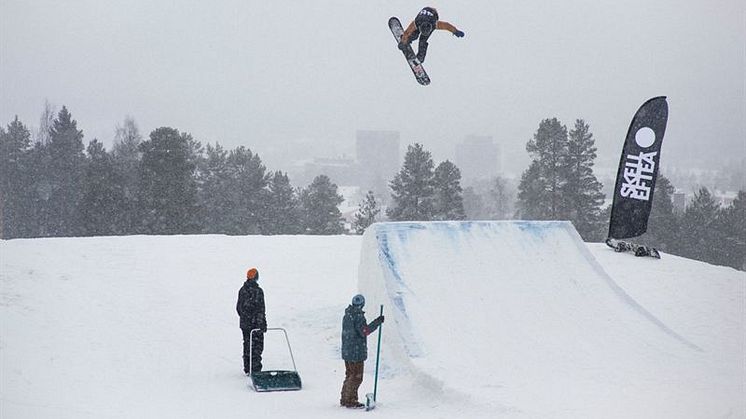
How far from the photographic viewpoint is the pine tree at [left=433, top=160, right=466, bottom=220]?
4628cm

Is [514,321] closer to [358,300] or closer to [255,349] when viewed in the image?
[358,300]

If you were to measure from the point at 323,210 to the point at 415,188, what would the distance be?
679cm

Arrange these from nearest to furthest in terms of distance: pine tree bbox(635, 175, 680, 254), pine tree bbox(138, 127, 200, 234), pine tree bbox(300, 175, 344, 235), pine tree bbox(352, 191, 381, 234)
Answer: pine tree bbox(138, 127, 200, 234) → pine tree bbox(635, 175, 680, 254) → pine tree bbox(300, 175, 344, 235) → pine tree bbox(352, 191, 381, 234)

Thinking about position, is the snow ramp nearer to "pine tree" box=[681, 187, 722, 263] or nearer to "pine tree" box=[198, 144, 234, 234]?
"pine tree" box=[198, 144, 234, 234]

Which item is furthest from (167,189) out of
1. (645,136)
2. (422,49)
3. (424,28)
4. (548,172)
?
Result: (424,28)

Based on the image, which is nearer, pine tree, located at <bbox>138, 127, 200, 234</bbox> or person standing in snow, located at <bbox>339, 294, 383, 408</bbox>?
person standing in snow, located at <bbox>339, 294, 383, 408</bbox>

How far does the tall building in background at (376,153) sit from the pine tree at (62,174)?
122873mm

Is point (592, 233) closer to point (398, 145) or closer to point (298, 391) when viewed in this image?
point (298, 391)

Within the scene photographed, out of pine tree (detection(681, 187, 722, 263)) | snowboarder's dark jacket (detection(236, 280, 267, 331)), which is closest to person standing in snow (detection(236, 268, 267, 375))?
snowboarder's dark jacket (detection(236, 280, 267, 331))

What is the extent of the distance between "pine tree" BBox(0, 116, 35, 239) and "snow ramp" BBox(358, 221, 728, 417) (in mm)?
49536

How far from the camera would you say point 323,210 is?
48844mm

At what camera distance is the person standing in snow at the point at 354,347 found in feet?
28.6

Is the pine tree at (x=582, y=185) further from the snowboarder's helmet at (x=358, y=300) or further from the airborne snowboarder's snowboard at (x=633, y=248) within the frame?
the snowboarder's helmet at (x=358, y=300)

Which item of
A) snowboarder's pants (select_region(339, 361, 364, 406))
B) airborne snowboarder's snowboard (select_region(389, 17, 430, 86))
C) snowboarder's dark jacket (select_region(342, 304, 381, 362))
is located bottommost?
snowboarder's pants (select_region(339, 361, 364, 406))
